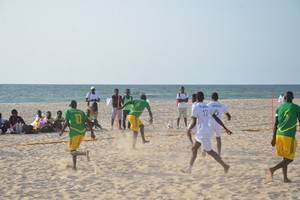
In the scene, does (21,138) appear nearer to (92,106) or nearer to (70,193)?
(92,106)

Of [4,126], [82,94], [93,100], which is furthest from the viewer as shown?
[82,94]

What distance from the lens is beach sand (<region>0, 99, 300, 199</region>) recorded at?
6266 mm

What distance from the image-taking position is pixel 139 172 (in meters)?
7.77

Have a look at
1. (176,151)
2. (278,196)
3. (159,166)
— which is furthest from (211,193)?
(176,151)

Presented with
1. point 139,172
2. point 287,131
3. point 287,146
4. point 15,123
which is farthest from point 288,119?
point 15,123

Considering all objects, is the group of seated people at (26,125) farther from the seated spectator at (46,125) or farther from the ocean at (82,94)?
the ocean at (82,94)

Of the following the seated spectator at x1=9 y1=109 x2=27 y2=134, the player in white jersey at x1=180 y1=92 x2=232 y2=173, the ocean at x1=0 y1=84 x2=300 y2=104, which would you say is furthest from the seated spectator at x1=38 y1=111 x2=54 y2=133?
the ocean at x1=0 y1=84 x2=300 y2=104

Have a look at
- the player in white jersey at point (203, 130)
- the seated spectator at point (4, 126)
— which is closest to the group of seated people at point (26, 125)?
the seated spectator at point (4, 126)

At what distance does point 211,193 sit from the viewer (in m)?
6.20

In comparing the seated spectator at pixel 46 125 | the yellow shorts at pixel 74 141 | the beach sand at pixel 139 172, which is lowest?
the beach sand at pixel 139 172

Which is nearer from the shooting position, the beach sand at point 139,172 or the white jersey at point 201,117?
the beach sand at point 139,172

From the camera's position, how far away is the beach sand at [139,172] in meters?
6.27

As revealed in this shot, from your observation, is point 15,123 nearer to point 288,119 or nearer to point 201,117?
point 201,117

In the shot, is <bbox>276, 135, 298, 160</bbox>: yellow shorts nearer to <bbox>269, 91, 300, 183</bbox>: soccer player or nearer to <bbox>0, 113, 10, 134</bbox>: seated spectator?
<bbox>269, 91, 300, 183</bbox>: soccer player
